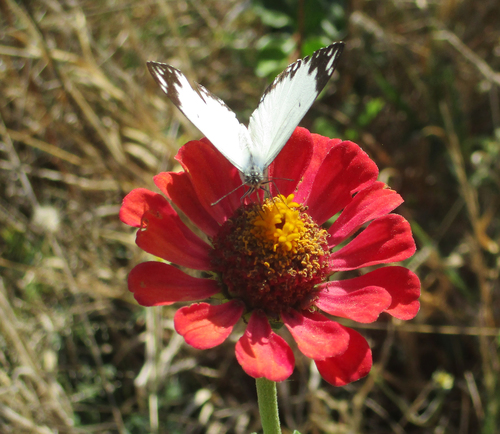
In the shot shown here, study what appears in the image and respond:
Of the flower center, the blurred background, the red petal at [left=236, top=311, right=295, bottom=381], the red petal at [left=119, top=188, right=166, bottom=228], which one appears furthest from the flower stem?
the blurred background

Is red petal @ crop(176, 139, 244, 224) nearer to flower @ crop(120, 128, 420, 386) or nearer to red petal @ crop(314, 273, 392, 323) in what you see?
flower @ crop(120, 128, 420, 386)

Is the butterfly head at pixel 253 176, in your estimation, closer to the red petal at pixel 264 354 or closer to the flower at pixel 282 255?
the flower at pixel 282 255

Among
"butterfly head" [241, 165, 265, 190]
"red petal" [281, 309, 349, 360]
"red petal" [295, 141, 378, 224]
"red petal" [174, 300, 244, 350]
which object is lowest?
"red petal" [281, 309, 349, 360]

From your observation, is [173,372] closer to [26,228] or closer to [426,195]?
[26,228]

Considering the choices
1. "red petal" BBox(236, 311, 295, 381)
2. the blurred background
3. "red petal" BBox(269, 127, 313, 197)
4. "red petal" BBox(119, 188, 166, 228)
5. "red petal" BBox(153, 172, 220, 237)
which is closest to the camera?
"red petal" BBox(236, 311, 295, 381)

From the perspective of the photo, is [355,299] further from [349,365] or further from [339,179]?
[339,179]

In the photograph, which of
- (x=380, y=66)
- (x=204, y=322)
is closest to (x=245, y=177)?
(x=204, y=322)

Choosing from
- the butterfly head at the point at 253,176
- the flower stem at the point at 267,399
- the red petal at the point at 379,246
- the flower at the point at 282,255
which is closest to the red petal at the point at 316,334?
the flower at the point at 282,255

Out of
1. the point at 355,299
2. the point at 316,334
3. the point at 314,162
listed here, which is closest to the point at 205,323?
the point at 316,334
